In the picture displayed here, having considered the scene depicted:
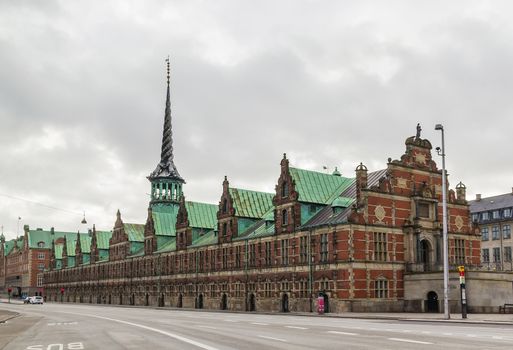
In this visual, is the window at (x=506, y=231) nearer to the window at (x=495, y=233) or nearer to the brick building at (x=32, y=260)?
the window at (x=495, y=233)

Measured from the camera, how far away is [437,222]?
67.4 m

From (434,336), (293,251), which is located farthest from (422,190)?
(434,336)

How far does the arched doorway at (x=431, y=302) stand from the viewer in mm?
61156

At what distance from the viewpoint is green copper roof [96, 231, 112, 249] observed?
5354 inches

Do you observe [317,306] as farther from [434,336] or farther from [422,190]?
[434,336]

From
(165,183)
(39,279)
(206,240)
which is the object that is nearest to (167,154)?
(165,183)

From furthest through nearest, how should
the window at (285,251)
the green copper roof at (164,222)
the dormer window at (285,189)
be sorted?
the green copper roof at (164,222)
the dormer window at (285,189)
the window at (285,251)

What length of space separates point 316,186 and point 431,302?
1827 cm

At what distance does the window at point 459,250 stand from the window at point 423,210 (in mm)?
6038

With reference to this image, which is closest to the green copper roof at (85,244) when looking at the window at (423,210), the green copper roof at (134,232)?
the green copper roof at (134,232)

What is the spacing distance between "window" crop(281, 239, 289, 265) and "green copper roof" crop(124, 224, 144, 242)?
51778mm

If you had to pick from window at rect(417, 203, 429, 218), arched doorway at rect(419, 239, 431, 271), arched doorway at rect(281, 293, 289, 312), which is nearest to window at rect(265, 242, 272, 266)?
arched doorway at rect(281, 293, 289, 312)

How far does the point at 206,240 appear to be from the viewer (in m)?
89.3

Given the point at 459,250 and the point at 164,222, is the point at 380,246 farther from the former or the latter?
the point at 164,222
